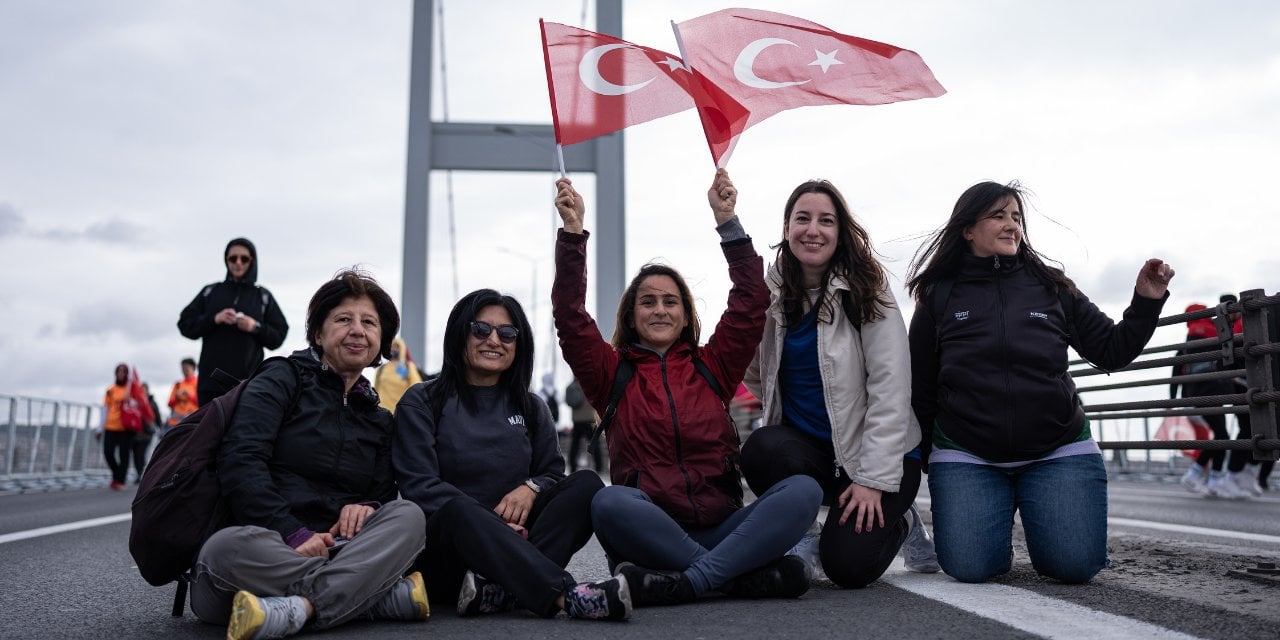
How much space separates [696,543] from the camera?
138 inches

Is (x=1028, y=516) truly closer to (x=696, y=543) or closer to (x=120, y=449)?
(x=696, y=543)

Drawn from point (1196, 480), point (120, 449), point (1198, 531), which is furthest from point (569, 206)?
point (120, 449)

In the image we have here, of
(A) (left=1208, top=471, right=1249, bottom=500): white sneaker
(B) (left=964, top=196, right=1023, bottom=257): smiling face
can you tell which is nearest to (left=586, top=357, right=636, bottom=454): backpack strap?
(B) (left=964, top=196, right=1023, bottom=257): smiling face

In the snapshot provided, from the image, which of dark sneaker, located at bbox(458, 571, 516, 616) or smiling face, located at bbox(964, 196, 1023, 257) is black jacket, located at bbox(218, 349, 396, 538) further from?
smiling face, located at bbox(964, 196, 1023, 257)

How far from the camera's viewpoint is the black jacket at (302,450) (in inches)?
123

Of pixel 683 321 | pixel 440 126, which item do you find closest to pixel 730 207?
pixel 683 321

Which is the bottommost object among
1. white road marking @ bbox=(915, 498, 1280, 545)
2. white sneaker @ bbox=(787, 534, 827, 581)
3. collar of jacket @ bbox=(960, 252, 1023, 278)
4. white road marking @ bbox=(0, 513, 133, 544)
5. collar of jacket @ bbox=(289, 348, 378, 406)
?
white road marking @ bbox=(0, 513, 133, 544)

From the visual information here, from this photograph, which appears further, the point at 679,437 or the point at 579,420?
the point at 579,420

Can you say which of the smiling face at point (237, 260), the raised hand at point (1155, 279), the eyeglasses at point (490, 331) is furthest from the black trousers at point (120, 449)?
the raised hand at point (1155, 279)

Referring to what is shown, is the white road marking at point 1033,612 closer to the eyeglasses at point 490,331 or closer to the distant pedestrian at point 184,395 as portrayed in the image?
the eyeglasses at point 490,331

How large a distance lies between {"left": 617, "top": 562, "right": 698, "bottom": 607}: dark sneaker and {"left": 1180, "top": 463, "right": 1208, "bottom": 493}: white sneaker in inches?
358

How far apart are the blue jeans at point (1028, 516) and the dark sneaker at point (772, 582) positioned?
0.69 metres

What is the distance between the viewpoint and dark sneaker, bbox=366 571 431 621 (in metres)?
3.17

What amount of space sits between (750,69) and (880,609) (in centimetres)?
257
